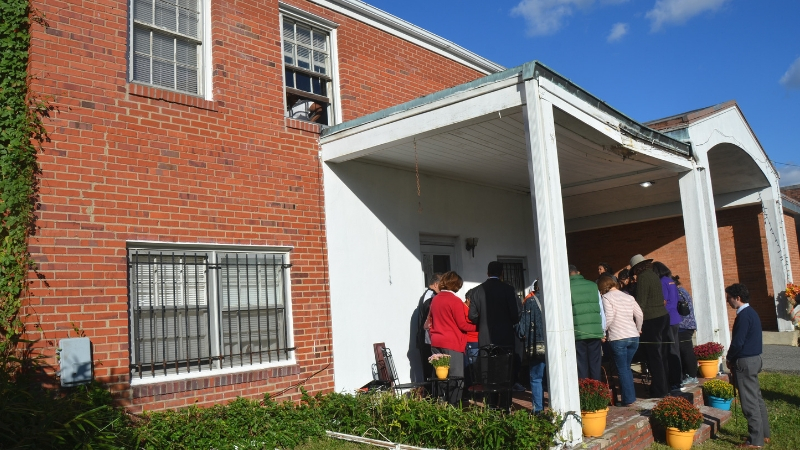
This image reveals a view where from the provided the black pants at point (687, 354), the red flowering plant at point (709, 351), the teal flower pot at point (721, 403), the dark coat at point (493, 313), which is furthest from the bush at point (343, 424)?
the red flowering plant at point (709, 351)

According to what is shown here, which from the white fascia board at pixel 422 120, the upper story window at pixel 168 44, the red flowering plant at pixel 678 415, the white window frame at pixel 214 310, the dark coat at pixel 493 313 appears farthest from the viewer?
the dark coat at pixel 493 313

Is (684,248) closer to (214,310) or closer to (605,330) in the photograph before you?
(605,330)

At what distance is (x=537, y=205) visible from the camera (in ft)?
19.3

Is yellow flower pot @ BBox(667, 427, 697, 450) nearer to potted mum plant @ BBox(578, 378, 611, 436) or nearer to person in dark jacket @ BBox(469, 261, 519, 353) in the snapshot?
potted mum plant @ BBox(578, 378, 611, 436)

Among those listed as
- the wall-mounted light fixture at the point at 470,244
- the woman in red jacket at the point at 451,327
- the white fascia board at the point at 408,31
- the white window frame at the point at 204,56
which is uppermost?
the white fascia board at the point at 408,31

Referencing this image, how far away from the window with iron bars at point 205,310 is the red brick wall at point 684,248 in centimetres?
1115

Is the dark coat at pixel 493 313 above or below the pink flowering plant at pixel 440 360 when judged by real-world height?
above

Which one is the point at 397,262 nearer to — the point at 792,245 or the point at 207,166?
the point at 207,166

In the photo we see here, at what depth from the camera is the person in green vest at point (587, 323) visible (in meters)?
6.99

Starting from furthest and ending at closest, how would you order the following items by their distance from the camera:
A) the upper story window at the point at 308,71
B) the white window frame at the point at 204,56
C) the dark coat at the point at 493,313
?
the upper story window at the point at 308,71
the dark coat at the point at 493,313
the white window frame at the point at 204,56

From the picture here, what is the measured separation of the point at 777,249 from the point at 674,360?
8.07 m

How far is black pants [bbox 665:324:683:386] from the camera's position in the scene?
7996mm

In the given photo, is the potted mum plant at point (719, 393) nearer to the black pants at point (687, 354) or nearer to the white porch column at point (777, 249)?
the black pants at point (687, 354)

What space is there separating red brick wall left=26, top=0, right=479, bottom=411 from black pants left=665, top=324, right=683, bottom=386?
431 cm
